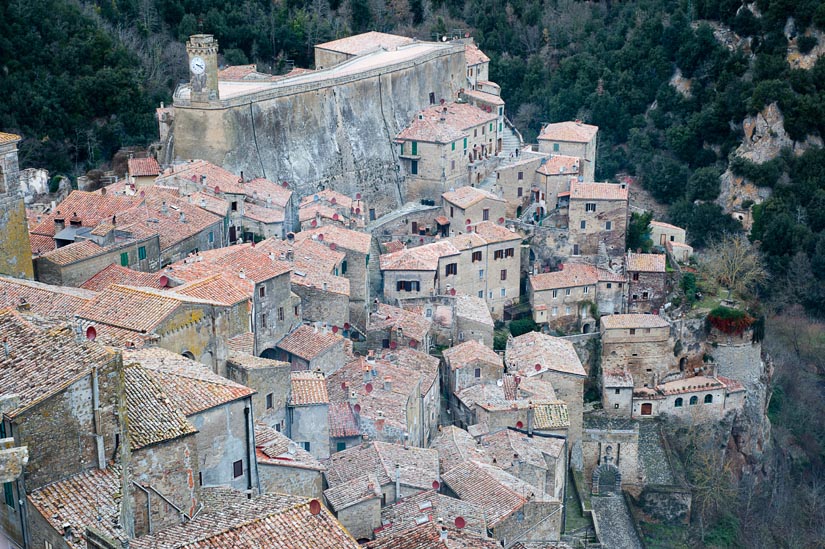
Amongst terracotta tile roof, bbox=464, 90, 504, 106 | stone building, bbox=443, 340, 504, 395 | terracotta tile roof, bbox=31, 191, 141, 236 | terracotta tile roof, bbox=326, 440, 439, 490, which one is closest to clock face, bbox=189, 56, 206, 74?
terracotta tile roof, bbox=31, 191, 141, 236

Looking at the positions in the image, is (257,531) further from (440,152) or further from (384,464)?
(440,152)

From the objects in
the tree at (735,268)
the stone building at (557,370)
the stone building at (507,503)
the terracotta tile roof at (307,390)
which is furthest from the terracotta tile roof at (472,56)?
the stone building at (507,503)

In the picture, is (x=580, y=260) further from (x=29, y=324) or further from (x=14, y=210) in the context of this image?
(x=29, y=324)

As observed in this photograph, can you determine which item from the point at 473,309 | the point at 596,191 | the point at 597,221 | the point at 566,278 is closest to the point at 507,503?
the point at 473,309

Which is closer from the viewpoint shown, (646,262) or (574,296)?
(574,296)

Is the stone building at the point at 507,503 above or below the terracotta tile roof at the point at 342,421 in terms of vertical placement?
below

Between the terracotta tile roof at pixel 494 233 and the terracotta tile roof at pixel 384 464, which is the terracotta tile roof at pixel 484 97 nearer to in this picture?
the terracotta tile roof at pixel 494 233
